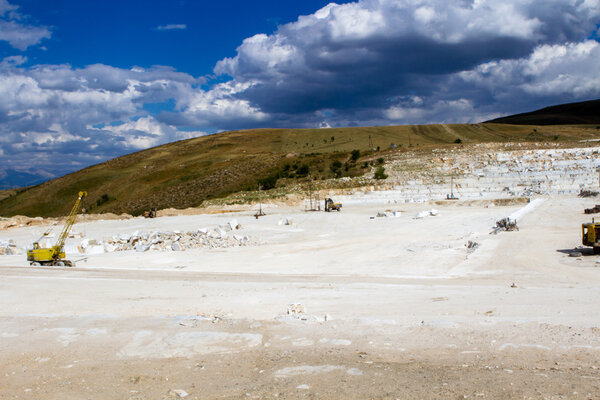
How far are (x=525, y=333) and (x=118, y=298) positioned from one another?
35.6ft

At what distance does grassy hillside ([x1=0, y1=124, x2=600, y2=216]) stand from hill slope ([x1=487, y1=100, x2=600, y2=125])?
75.8 feet

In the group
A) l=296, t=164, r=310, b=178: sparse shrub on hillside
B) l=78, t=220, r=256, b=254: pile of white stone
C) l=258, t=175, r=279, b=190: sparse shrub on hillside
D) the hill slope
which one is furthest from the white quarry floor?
the hill slope

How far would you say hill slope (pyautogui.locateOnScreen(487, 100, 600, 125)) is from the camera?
113 meters

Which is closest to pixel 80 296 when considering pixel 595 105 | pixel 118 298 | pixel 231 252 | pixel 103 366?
pixel 118 298

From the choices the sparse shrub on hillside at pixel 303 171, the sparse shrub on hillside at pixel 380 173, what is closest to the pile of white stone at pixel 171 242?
the sparse shrub on hillside at pixel 380 173

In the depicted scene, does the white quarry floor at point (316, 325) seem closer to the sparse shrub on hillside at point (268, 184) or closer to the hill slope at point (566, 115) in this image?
the sparse shrub on hillside at point (268, 184)

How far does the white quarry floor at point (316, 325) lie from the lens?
7363 mm

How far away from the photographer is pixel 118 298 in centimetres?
1378

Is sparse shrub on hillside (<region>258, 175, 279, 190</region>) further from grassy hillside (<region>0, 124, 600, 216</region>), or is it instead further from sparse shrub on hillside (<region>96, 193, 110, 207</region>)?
sparse shrub on hillside (<region>96, 193, 110, 207</region>)

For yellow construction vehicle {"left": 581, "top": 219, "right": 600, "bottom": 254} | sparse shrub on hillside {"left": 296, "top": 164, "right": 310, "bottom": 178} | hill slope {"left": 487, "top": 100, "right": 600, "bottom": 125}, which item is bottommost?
yellow construction vehicle {"left": 581, "top": 219, "right": 600, "bottom": 254}

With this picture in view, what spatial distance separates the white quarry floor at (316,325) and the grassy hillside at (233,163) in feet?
132

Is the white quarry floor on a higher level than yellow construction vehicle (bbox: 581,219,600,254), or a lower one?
lower

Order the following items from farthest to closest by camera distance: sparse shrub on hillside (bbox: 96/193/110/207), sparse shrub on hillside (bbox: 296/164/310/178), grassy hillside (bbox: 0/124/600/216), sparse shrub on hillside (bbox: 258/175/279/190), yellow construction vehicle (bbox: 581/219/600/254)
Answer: sparse shrub on hillside (bbox: 96/193/110/207)
grassy hillside (bbox: 0/124/600/216)
sparse shrub on hillside (bbox: 296/164/310/178)
sparse shrub on hillside (bbox: 258/175/279/190)
yellow construction vehicle (bbox: 581/219/600/254)

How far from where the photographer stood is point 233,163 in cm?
8219
